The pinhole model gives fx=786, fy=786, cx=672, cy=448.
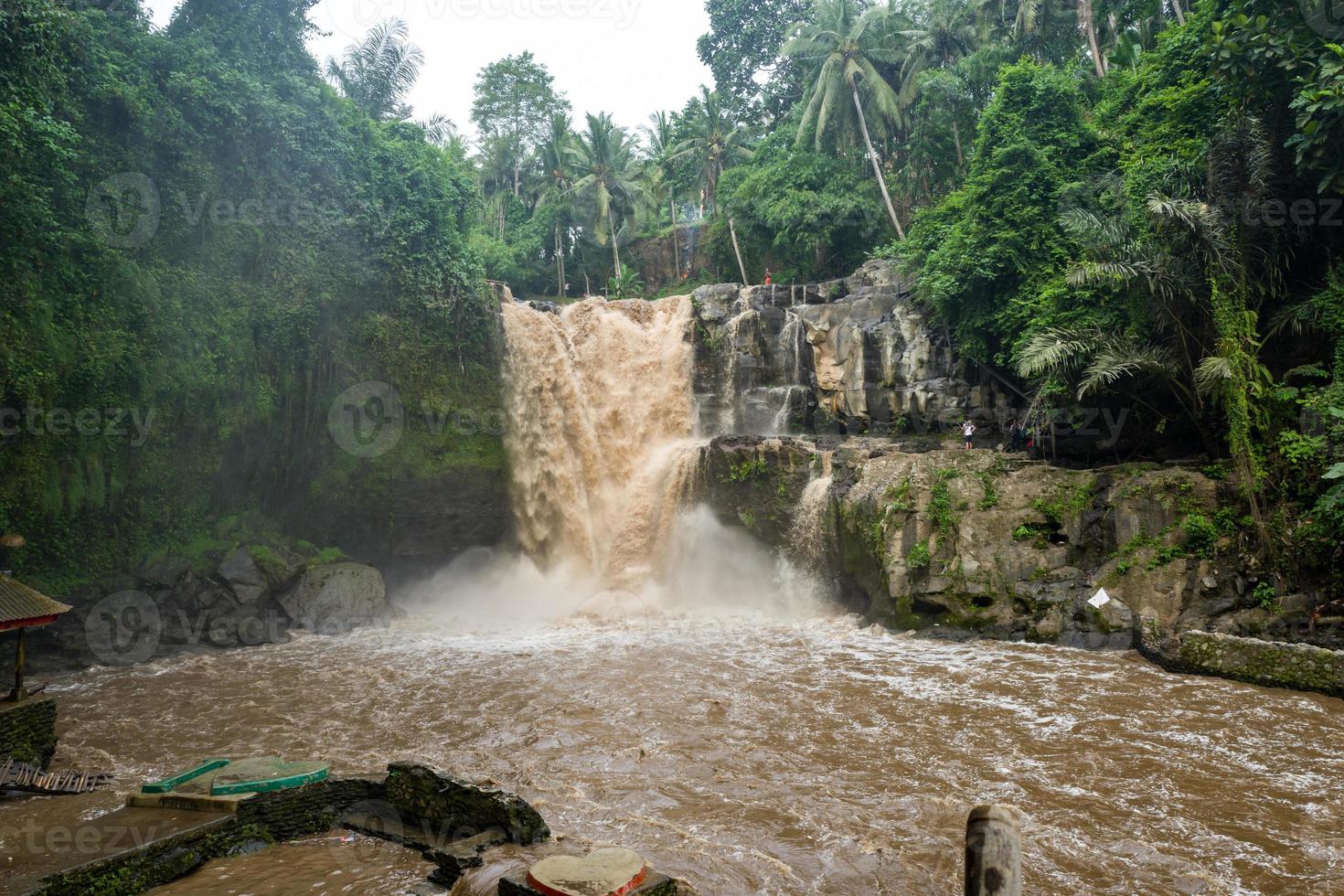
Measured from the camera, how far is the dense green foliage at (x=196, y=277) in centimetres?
1369

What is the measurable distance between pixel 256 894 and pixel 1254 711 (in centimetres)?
1101

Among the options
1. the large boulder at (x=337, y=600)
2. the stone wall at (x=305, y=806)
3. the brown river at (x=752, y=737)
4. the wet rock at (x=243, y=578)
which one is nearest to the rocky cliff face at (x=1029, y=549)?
the brown river at (x=752, y=737)

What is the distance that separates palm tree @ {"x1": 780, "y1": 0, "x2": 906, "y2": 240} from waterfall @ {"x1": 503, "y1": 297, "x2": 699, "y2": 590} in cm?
1223

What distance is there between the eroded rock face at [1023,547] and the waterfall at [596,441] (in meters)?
4.74

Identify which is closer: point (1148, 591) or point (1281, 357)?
point (1148, 591)

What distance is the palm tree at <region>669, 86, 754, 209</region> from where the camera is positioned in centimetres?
3662

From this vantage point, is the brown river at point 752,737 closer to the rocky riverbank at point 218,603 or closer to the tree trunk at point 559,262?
the rocky riverbank at point 218,603

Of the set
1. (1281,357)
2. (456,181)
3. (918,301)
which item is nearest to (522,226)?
(456,181)

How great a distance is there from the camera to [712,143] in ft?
120

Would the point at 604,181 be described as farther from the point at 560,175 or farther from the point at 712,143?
the point at 712,143

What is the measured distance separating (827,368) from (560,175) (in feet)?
70.9

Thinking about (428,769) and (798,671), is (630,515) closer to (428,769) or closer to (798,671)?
(798,671)

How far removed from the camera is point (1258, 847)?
251 inches

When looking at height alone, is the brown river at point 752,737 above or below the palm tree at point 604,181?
below
